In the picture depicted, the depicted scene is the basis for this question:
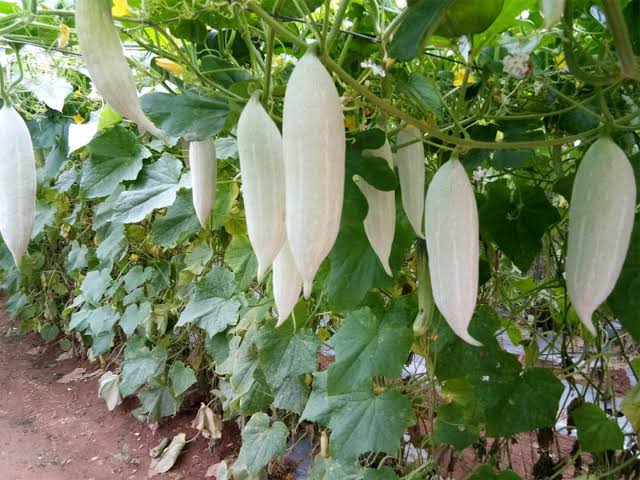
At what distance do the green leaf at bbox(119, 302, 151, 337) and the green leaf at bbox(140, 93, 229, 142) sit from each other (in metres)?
1.32

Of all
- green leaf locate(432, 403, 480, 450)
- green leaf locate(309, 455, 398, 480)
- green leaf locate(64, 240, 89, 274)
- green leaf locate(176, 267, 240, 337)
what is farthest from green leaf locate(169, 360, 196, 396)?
green leaf locate(432, 403, 480, 450)

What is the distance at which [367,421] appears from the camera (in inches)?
29.9

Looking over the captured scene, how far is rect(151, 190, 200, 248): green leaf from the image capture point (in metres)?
0.99

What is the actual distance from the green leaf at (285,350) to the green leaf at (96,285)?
932mm

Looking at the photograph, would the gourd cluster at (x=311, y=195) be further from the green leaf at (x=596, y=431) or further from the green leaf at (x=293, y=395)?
the green leaf at (x=293, y=395)

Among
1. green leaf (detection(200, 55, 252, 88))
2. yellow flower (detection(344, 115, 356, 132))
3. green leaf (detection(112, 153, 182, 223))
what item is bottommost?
green leaf (detection(112, 153, 182, 223))

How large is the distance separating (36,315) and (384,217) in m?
2.61

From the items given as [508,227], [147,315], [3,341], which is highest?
[508,227]

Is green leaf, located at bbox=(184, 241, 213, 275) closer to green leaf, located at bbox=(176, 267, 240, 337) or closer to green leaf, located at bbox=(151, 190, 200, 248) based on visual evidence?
green leaf, located at bbox=(176, 267, 240, 337)

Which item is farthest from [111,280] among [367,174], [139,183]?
[367,174]

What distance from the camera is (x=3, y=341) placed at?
2.61 metres

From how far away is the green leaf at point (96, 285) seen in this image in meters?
1.73

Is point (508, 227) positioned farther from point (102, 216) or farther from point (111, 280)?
point (111, 280)

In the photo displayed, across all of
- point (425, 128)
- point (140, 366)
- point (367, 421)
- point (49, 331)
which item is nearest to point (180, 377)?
point (140, 366)
